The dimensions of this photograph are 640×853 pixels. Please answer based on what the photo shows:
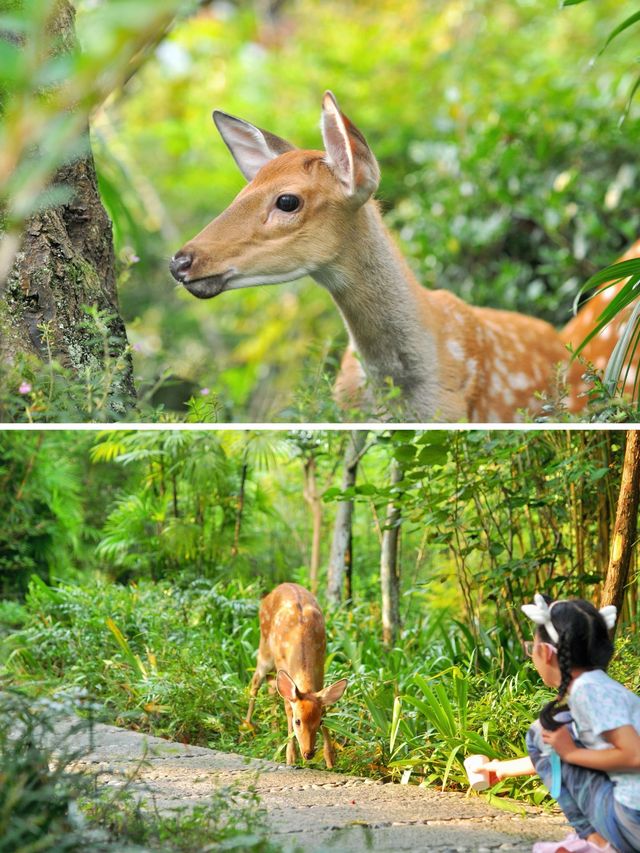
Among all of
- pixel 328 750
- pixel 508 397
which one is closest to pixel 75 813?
pixel 328 750

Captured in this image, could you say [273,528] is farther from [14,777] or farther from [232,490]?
[14,777]

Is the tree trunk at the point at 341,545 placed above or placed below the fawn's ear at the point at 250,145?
below

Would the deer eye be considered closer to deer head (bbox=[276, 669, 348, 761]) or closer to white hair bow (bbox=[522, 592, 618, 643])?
white hair bow (bbox=[522, 592, 618, 643])

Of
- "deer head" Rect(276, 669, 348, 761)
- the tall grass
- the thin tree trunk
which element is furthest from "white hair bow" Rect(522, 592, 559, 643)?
the thin tree trunk

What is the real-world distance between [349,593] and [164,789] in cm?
100

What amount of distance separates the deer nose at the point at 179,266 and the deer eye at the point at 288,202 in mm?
376

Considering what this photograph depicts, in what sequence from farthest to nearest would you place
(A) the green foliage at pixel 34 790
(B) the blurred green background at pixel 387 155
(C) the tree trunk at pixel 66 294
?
(B) the blurred green background at pixel 387 155 < (C) the tree trunk at pixel 66 294 < (A) the green foliage at pixel 34 790

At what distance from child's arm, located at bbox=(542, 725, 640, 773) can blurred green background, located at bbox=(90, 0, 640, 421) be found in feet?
3.77

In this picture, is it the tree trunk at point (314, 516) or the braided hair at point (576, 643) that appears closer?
the braided hair at point (576, 643)

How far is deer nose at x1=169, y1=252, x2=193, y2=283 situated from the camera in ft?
8.47

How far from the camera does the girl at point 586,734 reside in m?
2.61

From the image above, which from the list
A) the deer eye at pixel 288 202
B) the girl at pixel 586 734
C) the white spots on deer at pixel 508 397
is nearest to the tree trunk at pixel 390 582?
the white spots on deer at pixel 508 397

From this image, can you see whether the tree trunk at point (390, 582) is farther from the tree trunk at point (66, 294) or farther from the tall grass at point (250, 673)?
the tree trunk at point (66, 294)

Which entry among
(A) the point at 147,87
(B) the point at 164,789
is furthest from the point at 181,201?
(B) the point at 164,789
